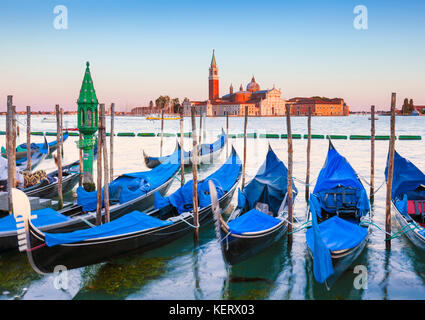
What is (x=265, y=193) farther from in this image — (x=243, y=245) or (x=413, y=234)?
(x=413, y=234)

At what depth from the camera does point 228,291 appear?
3.90 metres

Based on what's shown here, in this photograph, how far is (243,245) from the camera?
13.4 feet

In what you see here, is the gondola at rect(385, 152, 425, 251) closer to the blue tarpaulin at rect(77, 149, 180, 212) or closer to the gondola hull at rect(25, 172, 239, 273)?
the gondola hull at rect(25, 172, 239, 273)

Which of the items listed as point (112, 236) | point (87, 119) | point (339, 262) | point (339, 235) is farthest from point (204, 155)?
point (339, 262)

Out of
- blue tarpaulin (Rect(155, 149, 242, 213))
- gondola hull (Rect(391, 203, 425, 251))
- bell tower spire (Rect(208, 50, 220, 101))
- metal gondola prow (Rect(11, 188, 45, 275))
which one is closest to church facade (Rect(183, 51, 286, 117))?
bell tower spire (Rect(208, 50, 220, 101))

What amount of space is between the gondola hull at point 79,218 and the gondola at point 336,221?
2.55m

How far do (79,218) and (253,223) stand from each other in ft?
6.90

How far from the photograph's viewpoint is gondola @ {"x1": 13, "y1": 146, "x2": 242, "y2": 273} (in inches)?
139

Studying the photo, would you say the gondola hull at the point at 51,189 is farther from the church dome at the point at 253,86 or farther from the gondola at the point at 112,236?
the church dome at the point at 253,86

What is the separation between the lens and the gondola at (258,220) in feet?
13.0

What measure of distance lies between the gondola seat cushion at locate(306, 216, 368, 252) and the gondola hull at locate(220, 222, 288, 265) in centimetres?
46
